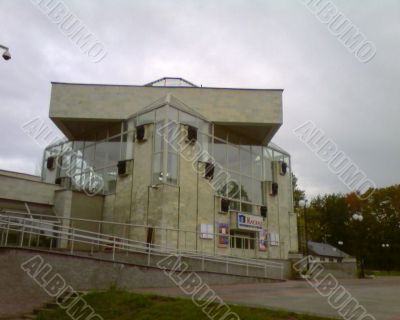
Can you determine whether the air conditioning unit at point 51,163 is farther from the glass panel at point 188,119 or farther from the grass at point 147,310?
the grass at point 147,310

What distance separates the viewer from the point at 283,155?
31688 millimetres

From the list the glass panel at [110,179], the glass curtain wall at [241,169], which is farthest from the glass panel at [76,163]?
the glass curtain wall at [241,169]

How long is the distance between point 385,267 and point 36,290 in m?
57.5

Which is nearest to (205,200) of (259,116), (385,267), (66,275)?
(259,116)

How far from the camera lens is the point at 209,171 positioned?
24.2 metres

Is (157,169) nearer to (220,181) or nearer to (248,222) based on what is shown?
(220,181)

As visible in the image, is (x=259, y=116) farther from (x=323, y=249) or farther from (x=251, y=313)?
(x=323, y=249)

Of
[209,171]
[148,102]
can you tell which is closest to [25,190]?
[148,102]

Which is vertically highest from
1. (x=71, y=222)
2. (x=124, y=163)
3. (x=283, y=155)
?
(x=283, y=155)

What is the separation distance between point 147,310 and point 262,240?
18.7m

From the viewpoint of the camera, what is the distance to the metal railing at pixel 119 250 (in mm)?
14508

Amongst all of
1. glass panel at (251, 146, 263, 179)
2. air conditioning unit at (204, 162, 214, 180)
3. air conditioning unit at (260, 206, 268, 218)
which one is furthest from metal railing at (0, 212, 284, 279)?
glass panel at (251, 146, 263, 179)

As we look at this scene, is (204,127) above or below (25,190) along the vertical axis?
above

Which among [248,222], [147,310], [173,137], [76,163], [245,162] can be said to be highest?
[173,137]
